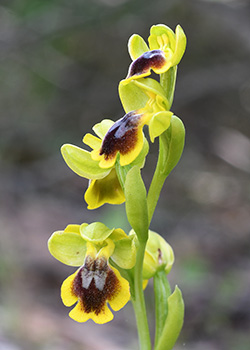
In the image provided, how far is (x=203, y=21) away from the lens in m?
9.00

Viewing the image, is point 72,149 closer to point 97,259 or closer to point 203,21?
point 97,259

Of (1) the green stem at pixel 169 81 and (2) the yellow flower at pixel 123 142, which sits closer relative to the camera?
(2) the yellow flower at pixel 123 142

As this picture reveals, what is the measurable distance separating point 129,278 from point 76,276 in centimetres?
22

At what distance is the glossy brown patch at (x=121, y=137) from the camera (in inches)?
68.2

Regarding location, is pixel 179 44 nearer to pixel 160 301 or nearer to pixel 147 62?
pixel 147 62

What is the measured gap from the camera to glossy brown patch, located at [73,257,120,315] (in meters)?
1.79

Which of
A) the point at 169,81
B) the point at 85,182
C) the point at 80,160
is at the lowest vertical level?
the point at 85,182

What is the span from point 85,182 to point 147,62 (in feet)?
20.7

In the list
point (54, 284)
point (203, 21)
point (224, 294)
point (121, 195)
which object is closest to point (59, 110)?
point (203, 21)

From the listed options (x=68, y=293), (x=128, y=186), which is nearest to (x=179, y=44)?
(x=128, y=186)

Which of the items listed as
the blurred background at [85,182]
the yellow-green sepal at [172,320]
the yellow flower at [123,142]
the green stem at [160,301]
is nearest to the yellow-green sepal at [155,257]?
the green stem at [160,301]

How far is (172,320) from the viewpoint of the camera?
198 centimetres

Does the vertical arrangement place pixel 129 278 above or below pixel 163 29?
below

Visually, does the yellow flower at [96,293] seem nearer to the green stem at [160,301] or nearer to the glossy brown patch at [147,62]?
the green stem at [160,301]
